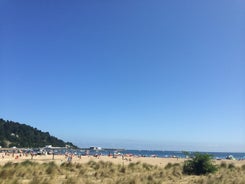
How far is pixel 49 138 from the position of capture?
159 m

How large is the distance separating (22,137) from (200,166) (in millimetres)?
127908

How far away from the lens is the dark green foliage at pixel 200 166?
21087 millimetres

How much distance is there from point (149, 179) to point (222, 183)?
3.05 metres

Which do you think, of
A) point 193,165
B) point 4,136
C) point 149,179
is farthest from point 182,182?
point 4,136

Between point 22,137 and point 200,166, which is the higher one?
point 22,137

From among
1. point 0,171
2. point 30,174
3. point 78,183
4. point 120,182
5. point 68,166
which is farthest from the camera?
point 68,166

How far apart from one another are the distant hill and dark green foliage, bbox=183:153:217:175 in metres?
112

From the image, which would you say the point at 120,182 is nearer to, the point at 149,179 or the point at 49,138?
the point at 149,179

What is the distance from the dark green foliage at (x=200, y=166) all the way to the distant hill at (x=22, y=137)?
11250 cm

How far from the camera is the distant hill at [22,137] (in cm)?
13111

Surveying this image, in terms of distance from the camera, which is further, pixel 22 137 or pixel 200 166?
pixel 22 137

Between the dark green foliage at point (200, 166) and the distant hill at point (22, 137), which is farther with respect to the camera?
the distant hill at point (22, 137)

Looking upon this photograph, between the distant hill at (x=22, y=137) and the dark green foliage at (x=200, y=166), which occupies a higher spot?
the distant hill at (x=22, y=137)

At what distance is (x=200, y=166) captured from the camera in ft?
69.8
